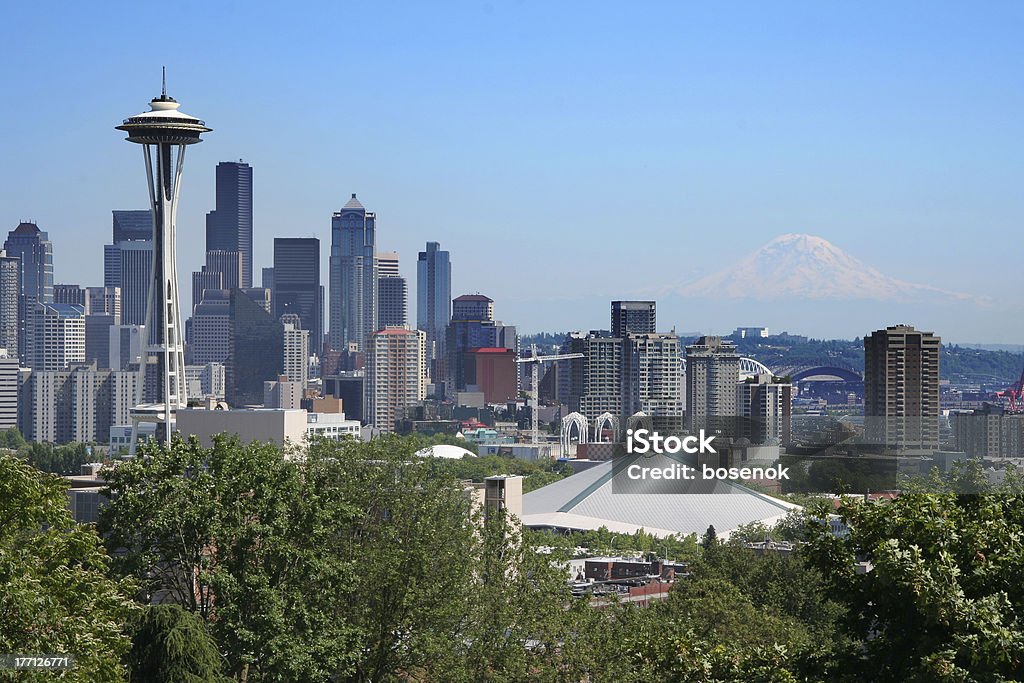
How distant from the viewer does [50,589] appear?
1478 centimetres

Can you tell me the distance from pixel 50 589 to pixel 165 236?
65.9 m

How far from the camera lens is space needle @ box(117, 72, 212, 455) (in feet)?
259

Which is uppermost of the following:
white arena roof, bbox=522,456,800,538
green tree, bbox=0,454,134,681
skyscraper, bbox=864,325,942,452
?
skyscraper, bbox=864,325,942,452

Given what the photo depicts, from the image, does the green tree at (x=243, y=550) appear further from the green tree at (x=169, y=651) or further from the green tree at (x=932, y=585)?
the green tree at (x=932, y=585)

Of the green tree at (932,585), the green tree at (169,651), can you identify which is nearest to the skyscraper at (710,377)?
the green tree at (169,651)

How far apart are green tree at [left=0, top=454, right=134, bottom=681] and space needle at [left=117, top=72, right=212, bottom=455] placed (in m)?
60.3

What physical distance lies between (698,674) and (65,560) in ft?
19.8

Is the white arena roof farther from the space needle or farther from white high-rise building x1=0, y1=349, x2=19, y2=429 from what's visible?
white high-rise building x1=0, y1=349, x2=19, y2=429

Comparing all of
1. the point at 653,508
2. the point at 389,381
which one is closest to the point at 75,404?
the point at 389,381

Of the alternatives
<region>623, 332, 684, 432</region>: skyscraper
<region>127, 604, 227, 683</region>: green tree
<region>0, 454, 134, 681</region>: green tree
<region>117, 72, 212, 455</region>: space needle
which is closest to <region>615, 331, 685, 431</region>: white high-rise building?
<region>623, 332, 684, 432</region>: skyscraper

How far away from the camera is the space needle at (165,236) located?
79062 mm

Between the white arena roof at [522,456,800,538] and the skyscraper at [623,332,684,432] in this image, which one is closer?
the white arena roof at [522,456,800,538]

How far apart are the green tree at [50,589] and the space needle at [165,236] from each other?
60.3 m

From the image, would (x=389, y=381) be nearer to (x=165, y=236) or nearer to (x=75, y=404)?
(x=75, y=404)
